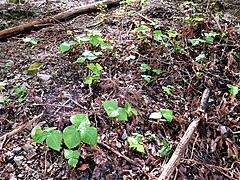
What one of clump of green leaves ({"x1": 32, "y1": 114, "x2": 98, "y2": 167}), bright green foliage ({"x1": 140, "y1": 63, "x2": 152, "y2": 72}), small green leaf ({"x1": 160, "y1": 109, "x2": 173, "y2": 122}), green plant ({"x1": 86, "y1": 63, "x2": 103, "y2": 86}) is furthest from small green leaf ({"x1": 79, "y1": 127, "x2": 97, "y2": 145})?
bright green foliage ({"x1": 140, "y1": 63, "x2": 152, "y2": 72})

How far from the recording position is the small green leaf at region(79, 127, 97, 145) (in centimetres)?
146

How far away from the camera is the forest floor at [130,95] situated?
5.41 ft

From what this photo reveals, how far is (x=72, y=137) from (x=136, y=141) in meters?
0.51

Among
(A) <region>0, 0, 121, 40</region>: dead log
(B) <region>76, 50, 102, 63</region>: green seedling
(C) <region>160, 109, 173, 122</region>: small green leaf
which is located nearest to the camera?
(C) <region>160, 109, 173, 122</region>: small green leaf

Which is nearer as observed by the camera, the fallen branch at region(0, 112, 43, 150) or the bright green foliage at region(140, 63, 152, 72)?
the fallen branch at region(0, 112, 43, 150)

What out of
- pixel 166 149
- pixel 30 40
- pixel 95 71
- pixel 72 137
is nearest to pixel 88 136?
pixel 72 137

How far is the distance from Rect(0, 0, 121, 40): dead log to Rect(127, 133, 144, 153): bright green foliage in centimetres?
185

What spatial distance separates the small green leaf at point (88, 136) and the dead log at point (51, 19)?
185cm

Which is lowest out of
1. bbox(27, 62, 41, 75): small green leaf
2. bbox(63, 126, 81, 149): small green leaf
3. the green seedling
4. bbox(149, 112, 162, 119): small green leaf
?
bbox(149, 112, 162, 119): small green leaf

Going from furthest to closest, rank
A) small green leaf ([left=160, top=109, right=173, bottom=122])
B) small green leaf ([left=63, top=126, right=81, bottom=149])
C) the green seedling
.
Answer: the green seedling, small green leaf ([left=160, top=109, right=173, bottom=122]), small green leaf ([left=63, top=126, right=81, bottom=149])

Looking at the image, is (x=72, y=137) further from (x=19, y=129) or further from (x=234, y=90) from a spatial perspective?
(x=234, y=90)

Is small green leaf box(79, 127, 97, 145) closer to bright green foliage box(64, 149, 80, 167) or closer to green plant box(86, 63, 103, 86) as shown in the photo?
bright green foliage box(64, 149, 80, 167)

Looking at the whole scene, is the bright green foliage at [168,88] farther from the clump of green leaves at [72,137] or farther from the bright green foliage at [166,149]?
the clump of green leaves at [72,137]

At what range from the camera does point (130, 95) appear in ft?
6.84
